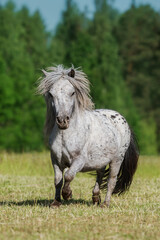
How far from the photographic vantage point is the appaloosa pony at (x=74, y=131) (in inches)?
268

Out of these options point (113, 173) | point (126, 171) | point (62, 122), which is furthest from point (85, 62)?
point (62, 122)

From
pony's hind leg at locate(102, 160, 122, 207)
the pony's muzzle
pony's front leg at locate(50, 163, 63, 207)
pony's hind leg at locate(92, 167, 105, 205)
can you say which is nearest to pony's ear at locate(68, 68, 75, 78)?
the pony's muzzle

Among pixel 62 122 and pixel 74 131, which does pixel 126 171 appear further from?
pixel 62 122

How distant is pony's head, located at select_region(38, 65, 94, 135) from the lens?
662 cm

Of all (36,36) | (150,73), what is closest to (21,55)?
(36,36)

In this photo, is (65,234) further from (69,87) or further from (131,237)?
(69,87)

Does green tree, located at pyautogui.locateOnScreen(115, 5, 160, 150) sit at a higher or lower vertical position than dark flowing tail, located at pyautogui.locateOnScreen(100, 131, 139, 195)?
higher

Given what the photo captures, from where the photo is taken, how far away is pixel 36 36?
50750mm

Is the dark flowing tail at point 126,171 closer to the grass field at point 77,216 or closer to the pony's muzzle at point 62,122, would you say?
the grass field at point 77,216

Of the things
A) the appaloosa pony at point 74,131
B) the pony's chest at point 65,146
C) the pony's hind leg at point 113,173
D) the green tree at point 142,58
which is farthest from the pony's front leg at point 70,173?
the green tree at point 142,58

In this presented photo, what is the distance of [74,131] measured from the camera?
23.1ft

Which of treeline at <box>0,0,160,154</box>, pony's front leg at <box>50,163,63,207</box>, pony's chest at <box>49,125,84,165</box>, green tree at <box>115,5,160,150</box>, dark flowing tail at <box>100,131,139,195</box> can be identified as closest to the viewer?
pony's chest at <box>49,125,84,165</box>

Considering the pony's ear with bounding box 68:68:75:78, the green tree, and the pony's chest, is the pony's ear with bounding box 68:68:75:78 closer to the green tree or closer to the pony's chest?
the pony's chest

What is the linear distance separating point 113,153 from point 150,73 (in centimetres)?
5018
